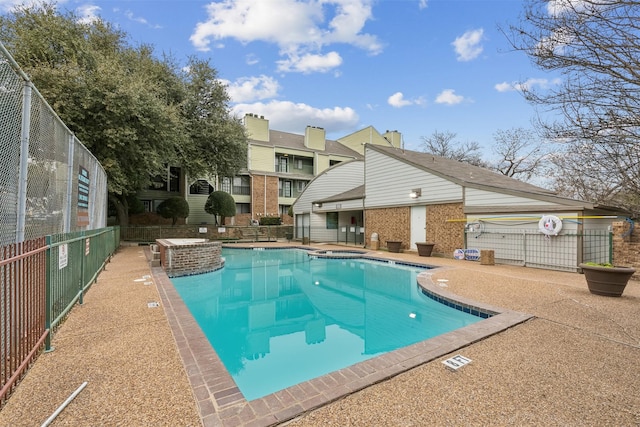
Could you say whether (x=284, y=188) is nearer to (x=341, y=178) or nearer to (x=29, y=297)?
(x=341, y=178)

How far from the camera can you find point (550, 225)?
29.9 ft

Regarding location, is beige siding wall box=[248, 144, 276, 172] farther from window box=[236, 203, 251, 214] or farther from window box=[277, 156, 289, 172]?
window box=[236, 203, 251, 214]

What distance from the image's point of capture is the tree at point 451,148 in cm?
3144

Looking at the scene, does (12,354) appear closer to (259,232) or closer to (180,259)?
(180,259)

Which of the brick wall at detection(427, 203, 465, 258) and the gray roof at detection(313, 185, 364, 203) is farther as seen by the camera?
the gray roof at detection(313, 185, 364, 203)

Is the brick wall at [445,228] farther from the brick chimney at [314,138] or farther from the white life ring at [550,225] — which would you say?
the brick chimney at [314,138]

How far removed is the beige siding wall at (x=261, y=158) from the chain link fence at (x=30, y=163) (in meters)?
21.7

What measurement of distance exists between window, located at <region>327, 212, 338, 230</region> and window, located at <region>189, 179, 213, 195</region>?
1123 cm

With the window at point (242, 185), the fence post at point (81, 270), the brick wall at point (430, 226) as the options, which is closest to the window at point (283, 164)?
the window at point (242, 185)

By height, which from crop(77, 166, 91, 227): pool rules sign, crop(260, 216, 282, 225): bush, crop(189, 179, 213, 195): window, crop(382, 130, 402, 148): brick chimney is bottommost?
crop(260, 216, 282, 225): bush

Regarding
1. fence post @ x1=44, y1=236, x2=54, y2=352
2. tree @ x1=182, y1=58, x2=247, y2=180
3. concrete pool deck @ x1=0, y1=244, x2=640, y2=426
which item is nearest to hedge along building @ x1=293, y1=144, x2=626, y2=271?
concrete pool deck @ x1=0, y1=244, x2=640, y2=426

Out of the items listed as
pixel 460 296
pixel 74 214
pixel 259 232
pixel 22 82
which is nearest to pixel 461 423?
pixel 460 296

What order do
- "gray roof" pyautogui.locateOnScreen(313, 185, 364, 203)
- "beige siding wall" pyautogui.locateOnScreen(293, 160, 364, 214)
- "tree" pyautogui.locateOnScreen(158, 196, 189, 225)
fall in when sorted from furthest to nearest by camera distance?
1. "tree" pyautogui.locateOnScreen(158, 196, 189, 225)
2. "beige siding wall" pyautogui.locateOnScreen(293, 160, 364, 214)
3. "gray roof" pyautogui.locateOnScreen(313, 185, 364, 203)

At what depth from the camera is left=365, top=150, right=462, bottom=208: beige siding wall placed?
12469mm
